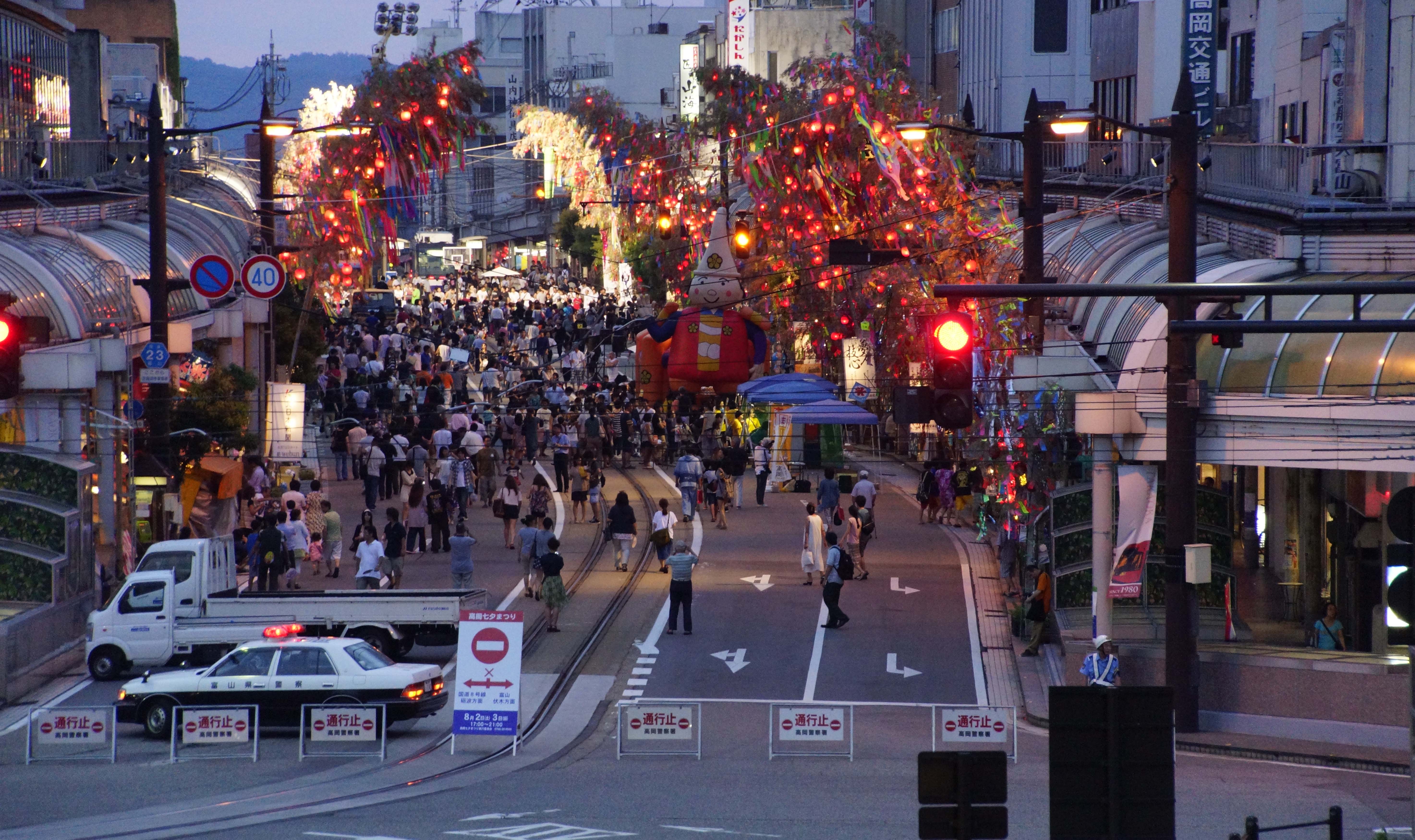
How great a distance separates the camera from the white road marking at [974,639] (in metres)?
23.7

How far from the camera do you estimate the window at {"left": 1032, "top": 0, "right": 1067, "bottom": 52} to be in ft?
198

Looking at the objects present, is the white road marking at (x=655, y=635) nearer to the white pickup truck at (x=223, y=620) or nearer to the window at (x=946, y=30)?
the white pickup truck at (x=223, y=620)

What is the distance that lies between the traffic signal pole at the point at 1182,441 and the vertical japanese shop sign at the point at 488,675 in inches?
309

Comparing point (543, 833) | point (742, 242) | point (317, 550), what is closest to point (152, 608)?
point (317, 550)

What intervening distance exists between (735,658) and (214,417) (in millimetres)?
12633

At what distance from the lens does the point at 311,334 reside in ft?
155

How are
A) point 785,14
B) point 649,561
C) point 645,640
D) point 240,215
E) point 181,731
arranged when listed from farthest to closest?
point 785,14 < point 240,215 < point 649,561 < point 645,640 < point 181,731

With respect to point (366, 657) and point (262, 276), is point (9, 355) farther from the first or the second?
point (262, 276)

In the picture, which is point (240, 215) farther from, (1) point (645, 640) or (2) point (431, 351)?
(1) point (645, 640)

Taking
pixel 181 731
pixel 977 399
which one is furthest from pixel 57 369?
pixel 977 399

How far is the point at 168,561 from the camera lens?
25.0 m

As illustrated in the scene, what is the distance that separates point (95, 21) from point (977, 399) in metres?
54.9

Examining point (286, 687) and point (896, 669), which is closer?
point (286, 687)

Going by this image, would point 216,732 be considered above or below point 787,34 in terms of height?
below
